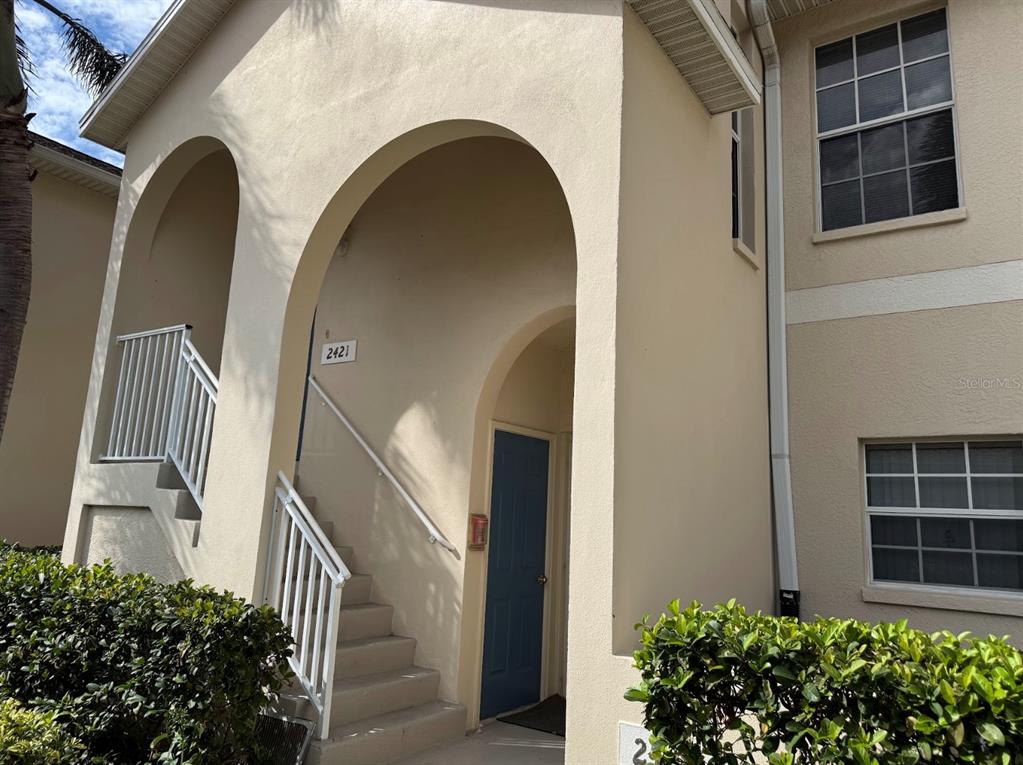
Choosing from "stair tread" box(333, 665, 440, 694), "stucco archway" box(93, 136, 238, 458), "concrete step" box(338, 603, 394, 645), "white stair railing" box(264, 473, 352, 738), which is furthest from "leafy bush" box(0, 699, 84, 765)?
"stucco archway" box(93, 136, 238, 458)

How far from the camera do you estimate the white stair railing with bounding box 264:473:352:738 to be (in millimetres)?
4953

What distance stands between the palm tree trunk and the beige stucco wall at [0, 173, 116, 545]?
333 cm

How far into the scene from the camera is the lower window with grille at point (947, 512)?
18.6ft

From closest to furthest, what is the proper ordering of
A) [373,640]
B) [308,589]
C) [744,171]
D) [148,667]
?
[148,667], [308,589], [373,640], [744,171]

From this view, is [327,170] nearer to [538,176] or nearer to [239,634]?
[538,176]

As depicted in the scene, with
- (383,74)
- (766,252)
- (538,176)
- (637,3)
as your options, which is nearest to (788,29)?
(766,252)

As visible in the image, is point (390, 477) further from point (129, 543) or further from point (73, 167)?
point (73, 167)

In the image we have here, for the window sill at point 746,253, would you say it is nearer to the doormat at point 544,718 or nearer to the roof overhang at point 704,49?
the roof overhang at point 704,49

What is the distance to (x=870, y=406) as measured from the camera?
20.5 ft

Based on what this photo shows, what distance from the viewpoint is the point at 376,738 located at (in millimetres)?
5168

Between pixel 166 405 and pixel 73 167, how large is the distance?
490cm

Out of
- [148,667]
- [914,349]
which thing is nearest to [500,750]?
[148,667]

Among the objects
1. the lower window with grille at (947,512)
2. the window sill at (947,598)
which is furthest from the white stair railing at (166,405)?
the lower window with grille at (947,512)

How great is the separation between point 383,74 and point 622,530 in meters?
3.83
